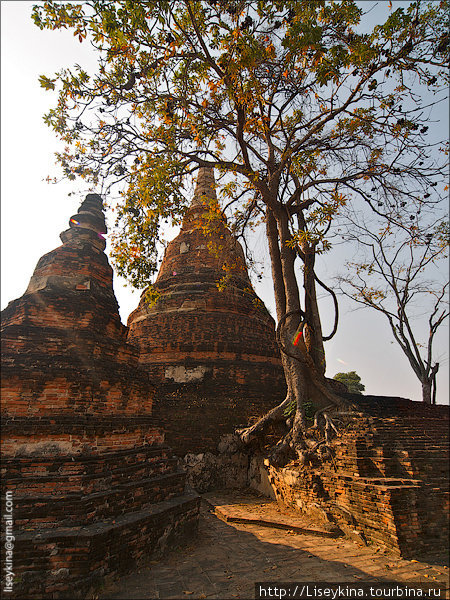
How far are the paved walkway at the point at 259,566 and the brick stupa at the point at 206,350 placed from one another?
3437mm

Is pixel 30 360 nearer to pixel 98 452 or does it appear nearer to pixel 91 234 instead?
pixel 98 452

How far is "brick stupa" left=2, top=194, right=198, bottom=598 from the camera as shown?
11.0 ft

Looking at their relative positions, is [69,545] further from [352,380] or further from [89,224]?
[352,380]

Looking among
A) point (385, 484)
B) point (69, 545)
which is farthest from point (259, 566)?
point (69, 545)

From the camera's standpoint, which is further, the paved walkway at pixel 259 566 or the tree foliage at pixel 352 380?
the tree foliage at pixel 352 380

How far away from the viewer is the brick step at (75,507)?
3540 millimetres

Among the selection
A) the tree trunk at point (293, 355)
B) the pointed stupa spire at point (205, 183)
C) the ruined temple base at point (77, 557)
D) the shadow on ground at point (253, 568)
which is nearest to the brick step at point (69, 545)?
the ruined temple base at point (77, 557)

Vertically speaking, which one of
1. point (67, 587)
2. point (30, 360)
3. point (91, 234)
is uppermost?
point (91, 234)

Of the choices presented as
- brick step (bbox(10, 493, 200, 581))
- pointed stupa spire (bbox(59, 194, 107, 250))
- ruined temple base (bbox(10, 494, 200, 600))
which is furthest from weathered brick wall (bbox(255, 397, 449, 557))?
pointed stupa spire (bbox(59, 194, 107, 250))

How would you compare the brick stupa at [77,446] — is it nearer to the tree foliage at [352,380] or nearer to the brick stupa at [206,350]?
the brick stupa at [206,350]

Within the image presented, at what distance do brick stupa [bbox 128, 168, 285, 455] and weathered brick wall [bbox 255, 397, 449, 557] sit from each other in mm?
2757

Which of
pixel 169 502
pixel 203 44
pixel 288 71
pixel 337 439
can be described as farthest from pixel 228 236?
pixel 169 502

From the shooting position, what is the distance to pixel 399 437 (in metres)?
5.20

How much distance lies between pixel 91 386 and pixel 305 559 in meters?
3.52
